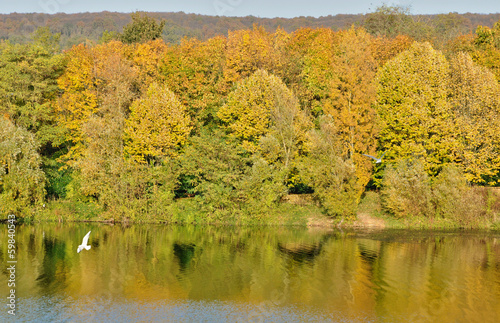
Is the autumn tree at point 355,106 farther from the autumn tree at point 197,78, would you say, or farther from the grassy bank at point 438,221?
the autumn tree at point 197,78

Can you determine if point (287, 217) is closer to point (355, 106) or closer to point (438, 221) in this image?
point (355, 106)

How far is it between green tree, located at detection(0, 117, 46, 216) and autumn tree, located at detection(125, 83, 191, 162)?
11015mm

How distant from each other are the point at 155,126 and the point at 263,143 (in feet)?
44.2

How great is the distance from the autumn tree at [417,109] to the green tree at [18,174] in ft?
128

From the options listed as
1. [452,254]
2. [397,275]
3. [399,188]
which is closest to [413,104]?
[399,188]

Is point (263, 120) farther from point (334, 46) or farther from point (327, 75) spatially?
point (334, 46)

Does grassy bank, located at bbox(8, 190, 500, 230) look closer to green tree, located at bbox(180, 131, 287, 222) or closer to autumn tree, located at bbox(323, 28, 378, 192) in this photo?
green tree, located at bbox(180, 131, 287, 222)

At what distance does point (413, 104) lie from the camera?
204 ft

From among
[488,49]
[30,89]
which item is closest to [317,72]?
[488,49]

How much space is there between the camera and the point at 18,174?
57406 mm

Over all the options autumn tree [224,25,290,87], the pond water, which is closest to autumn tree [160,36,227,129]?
autumn tree [224,25,290,87]

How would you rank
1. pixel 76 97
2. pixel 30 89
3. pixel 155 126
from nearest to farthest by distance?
1. pixel 155 126
2. pixel 76 97
3. pixel 30 89

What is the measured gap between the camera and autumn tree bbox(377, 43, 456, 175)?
60.5 meters

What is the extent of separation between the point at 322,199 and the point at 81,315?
117 ft
